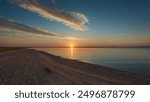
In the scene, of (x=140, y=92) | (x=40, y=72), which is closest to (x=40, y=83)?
(x=40, y=72)

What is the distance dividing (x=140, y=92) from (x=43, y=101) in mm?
2383

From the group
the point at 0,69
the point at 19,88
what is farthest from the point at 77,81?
the point at 0,69

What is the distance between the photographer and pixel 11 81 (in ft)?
24.0

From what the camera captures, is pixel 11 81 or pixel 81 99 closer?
pixel 81 99

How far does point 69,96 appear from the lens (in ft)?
21.3

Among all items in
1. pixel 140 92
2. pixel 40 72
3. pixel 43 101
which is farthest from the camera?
pixel 40 72

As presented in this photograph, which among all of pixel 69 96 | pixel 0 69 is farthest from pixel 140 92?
pixel 0 69

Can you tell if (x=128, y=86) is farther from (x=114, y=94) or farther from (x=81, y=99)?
(x=81, y=99)

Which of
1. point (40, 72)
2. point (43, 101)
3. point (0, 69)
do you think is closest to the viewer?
point (43, 101)

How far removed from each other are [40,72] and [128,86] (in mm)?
2757

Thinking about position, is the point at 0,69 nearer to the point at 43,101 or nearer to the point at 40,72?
the point at 40,72

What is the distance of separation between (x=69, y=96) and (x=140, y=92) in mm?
1757

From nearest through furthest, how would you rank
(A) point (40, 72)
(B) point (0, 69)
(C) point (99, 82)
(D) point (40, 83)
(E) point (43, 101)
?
(E) point (43, 101) < (D) point (40, 83) < (C) point (99, 82) < (A) point (40, 72) < (B) point (0, 69)

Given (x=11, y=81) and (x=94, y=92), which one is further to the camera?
(x=11, y=81)
